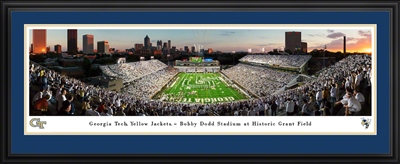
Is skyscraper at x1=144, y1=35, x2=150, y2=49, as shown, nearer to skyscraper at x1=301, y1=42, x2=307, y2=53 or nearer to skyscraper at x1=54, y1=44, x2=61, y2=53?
skyscraper at x1=54, y1=44, x2=61, y2=53

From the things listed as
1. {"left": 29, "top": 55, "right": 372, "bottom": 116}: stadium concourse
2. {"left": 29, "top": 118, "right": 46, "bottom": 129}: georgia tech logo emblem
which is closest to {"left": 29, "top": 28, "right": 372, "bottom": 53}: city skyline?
{"left": 29, "top": 55, "right": 372, "bottom": 116}: stadium concourse

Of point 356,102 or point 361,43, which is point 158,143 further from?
point 361,43

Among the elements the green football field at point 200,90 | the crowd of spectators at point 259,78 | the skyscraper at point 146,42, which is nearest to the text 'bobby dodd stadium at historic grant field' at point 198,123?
the green football field at point 200,90

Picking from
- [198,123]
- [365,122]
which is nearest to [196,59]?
[198,123]

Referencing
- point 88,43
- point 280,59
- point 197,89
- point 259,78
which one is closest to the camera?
point 88,43

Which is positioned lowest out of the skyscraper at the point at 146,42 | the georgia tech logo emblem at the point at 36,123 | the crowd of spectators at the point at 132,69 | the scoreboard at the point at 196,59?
the georgia tech logo emblem at the point at 36,123

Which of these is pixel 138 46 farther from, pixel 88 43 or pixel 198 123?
pixel 198 123

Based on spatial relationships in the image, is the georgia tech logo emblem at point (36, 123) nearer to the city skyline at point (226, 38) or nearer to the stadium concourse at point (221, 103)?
the stadium concourse at point (221, 103)
